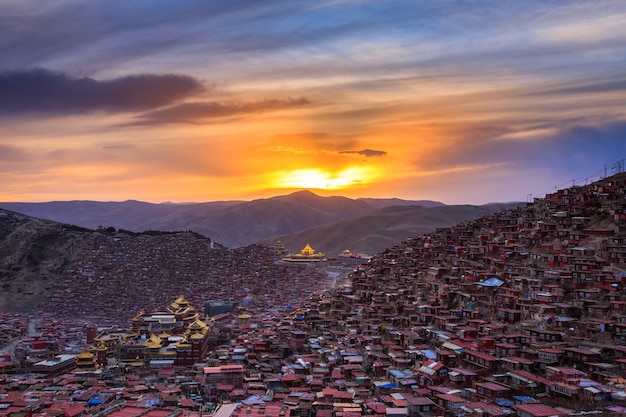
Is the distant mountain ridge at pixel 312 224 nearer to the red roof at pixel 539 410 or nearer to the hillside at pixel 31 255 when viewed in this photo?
the hillside at pixel 31 255

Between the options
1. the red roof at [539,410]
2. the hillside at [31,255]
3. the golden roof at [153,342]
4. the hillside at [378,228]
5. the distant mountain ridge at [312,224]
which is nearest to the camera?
the red roof at [539,410]

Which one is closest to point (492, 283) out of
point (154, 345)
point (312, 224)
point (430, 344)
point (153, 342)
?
point (430, 344)

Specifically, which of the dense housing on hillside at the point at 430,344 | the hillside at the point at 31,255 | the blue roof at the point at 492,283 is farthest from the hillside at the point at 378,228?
the blue roof at the point at 492,283

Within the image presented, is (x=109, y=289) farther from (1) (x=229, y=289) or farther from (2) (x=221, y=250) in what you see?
(2) (x=221, y=250)

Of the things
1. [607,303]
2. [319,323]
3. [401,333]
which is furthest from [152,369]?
[607,303]

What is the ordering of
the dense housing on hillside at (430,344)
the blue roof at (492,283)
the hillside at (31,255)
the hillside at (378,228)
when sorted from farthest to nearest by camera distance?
the hillside at (378,228)
the hillside at (31,255)
the blue roof at (492,283)
the dense housing on hillside at (430,344)

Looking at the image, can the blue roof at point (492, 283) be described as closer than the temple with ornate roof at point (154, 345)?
Yes

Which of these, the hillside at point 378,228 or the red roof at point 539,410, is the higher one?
the hillside at point 378,228

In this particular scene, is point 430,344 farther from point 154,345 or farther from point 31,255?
point 31,255

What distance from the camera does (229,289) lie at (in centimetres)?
5116

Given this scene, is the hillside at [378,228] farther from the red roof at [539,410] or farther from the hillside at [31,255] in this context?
the red roof at [539,410]

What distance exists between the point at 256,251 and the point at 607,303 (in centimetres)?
4598

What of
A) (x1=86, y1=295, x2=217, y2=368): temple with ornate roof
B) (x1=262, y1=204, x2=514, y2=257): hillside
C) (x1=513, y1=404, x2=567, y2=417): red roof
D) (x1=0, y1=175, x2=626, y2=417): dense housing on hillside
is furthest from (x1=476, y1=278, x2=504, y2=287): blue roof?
(x1=262, y1=204, x2=514, y2=257): hillside

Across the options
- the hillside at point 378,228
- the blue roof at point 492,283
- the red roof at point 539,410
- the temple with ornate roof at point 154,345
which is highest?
the hillside at point 378,228
